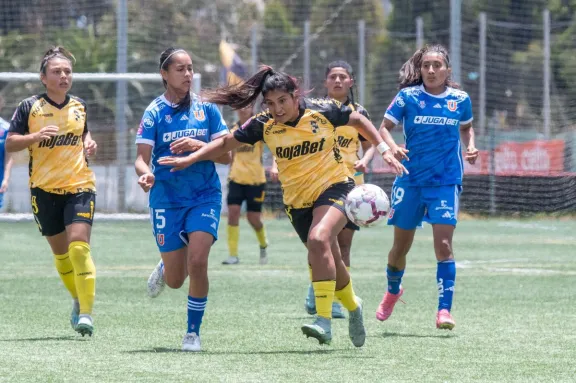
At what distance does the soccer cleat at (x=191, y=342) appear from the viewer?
744 cm

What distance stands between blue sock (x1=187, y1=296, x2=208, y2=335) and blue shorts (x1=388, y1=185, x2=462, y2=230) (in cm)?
197

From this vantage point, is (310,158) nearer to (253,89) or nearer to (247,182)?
(253,89)

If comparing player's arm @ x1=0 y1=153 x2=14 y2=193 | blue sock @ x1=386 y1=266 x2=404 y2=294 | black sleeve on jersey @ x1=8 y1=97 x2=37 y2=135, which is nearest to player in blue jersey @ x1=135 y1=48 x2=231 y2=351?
black sleeve on jersey @ x1=8 y1=97 x2=37 y2=135

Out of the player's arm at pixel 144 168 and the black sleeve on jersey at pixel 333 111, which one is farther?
the black sleeve on jersey at pixel 333 111

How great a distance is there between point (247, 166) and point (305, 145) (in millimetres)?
8694

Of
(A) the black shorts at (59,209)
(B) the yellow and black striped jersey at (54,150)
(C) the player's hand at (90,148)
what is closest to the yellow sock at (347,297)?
(A) the black shorts at (59,209)

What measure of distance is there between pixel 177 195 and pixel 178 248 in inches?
14.2

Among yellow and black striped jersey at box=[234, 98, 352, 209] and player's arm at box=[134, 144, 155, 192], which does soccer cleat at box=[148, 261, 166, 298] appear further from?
yellow and black striped jersey at box=[234, 98, 352, 209]

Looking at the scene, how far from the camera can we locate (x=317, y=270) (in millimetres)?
7465

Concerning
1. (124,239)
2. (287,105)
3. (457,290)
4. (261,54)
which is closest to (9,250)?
(124,239)

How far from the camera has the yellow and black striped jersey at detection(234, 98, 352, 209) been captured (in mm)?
7680

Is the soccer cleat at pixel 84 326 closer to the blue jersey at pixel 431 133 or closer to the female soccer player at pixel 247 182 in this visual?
the blue jersey at pixel 431 133

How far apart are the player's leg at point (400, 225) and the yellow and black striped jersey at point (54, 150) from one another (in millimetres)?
2301

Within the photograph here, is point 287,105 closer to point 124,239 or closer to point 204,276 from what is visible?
point 204,276
